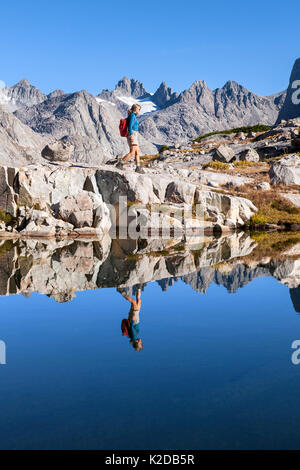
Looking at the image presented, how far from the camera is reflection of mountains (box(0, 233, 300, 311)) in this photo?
1177 cm

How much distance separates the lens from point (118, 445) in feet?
12.9

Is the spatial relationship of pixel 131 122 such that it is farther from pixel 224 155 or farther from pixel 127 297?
pixel 224 155

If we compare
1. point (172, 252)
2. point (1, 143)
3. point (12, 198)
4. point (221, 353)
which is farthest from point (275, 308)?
point (1, 143)

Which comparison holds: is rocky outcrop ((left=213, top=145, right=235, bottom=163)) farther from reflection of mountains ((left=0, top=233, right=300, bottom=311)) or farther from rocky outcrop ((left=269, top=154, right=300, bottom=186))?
reflection of mountains ((left=0, top=233, right=300, bottom=311))

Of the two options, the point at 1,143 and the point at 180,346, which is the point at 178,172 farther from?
the point at 180,346

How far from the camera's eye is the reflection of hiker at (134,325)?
22.7 feet

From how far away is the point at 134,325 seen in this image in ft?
26.0

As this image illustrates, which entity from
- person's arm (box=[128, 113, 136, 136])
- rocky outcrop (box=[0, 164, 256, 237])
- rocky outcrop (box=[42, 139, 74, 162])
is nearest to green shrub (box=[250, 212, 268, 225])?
rocky outcrop (box=[0, 164, 256, 237])

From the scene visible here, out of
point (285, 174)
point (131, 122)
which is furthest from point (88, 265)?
point (285, 174)

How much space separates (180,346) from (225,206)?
28167 mm

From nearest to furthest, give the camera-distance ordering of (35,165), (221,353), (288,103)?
(221,353)
(35,165)
(288,103)

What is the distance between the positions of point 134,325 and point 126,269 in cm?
672

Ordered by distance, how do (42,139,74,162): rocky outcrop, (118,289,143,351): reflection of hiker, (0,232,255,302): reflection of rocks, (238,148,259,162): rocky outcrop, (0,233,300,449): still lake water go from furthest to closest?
1. (238,148,259,162): rocky outcrop
2. (42,139,74,162): rocky outcrop
3. (0,232,255,302): reflection of rocks
4. (118,289,143,351): reflection of hiker
5. (0,233,300,449): still lake water

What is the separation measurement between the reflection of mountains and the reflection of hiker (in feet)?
6.11
